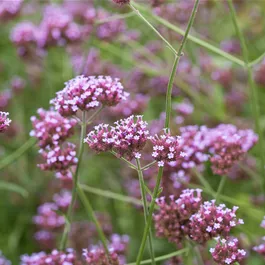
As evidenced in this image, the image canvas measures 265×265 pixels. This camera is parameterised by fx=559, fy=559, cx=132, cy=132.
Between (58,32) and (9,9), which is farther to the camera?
(9,9)

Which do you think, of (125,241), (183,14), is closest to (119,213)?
(125,241)

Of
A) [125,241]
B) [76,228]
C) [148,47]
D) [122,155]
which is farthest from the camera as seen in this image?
[148,47]

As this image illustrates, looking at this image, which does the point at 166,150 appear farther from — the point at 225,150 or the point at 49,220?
the point at 49,220

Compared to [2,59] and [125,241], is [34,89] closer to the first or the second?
[2,59]

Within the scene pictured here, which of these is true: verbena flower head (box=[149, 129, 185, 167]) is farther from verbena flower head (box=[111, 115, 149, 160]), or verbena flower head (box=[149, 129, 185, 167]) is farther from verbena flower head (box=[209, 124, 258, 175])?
verbena flower head (box=[209, 124, 258, 175])

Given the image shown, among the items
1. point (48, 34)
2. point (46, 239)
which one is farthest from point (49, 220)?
point (48, 34)

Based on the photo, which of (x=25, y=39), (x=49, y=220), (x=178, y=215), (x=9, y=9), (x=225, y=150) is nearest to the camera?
(x=178, y=215)

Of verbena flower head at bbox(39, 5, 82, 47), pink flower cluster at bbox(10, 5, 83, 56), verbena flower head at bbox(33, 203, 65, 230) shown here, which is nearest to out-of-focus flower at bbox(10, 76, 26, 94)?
pink flower cluster at bbox(10, 5, 83, 56)
